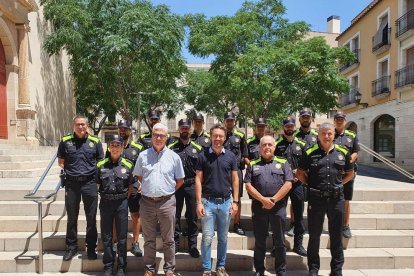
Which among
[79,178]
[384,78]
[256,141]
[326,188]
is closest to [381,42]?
[384,78]

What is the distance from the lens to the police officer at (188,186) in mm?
5484

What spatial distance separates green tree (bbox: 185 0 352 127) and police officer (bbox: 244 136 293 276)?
10.9m

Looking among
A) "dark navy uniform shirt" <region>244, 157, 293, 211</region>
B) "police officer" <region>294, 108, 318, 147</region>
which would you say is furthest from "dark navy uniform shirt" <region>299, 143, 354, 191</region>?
"police officer" <region>294, 108, 318, 147</region>

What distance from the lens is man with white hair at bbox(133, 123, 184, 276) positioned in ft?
15.4

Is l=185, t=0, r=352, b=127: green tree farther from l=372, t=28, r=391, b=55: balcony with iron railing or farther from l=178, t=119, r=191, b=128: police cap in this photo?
l=178, t=119, r=191, b=128: police cap

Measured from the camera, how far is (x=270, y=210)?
484 cm

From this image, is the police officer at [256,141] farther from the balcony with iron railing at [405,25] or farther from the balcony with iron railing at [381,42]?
the balcony with iron railing at [381,42]

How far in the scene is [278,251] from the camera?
190 inches

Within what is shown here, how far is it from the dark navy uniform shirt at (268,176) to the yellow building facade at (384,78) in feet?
54.3

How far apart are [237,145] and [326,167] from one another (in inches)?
64.4

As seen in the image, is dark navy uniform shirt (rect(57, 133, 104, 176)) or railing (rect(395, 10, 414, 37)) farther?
railing (rect(395, 10, 414, 37))

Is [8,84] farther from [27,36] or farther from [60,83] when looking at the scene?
[60,83]

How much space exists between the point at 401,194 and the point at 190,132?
4413 millimetres

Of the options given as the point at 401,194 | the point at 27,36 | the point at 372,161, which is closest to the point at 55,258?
the point at 401,194
